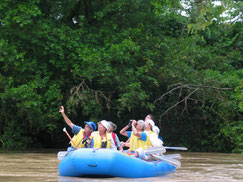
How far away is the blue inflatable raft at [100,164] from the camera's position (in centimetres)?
747

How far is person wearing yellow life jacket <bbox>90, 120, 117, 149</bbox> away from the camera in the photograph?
8375 mm

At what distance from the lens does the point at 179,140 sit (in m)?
18.5

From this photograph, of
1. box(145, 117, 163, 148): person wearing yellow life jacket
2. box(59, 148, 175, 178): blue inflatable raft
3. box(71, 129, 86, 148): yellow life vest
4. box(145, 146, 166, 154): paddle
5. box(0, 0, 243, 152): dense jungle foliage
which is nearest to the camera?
box(59, 148, 175, 178): blue inflatable raft

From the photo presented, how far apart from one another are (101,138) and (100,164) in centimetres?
102

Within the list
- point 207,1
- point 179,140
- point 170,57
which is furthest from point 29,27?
point 207,1

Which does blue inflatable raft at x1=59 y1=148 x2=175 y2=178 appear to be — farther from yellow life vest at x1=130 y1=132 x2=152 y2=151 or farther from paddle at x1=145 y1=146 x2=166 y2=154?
yellow life vest at x1=130 y1=132 x2=152 y2=151

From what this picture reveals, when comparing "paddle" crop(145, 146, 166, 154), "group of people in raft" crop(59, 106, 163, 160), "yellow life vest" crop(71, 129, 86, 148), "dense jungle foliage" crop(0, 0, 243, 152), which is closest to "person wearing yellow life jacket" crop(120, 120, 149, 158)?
"group of people in raft" crop(59, 106, 163, 160)

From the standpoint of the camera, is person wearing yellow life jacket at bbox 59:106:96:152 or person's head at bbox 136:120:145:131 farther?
person's head at bbox 136:120:145:131

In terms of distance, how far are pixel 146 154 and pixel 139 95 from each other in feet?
19.7

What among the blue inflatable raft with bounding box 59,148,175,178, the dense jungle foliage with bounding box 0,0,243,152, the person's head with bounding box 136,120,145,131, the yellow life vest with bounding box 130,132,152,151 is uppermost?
the dense jungle foliage with bounding box 0,0,243,152

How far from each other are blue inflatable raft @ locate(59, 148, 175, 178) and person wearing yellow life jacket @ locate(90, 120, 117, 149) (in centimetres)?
Answer: 68

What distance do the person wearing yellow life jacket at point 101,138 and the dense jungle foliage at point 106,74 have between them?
613 centimetres

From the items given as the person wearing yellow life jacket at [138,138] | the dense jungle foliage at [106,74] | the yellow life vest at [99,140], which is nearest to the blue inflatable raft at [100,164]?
the yellow life vest at [99,140]

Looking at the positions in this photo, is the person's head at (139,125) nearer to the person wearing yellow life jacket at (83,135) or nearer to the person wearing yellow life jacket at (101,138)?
the person wearing yellow life jacket at (101,138)
